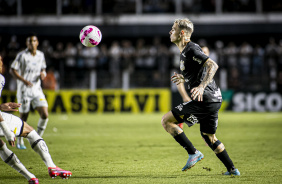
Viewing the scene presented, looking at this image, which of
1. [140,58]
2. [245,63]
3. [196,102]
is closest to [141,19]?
[140,58]

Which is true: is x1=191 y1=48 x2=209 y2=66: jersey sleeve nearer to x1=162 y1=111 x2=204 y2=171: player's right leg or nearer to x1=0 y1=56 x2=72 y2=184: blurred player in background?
x1=162 y1=111 x2=204 y2=171: player's right leg

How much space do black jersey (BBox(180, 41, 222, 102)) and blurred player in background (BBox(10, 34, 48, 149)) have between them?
450 cm

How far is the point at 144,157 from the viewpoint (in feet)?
27.5

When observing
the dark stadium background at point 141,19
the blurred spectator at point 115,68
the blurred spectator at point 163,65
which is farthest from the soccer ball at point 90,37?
the dark stadium background at point 141,19

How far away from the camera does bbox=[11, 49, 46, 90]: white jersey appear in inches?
400

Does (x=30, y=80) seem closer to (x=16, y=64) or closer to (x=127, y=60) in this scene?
(x=16, y=64)

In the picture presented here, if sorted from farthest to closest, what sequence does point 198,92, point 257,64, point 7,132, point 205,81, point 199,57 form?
point 257,64 → point 199,57 → point 205,81 → point 198,92 → point 7,132

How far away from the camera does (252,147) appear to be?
32.6 feet

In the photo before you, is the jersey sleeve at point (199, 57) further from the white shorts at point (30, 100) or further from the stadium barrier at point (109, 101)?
the stadium barrier at point (109, 101)

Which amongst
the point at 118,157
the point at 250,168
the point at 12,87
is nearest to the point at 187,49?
the point at 250,168

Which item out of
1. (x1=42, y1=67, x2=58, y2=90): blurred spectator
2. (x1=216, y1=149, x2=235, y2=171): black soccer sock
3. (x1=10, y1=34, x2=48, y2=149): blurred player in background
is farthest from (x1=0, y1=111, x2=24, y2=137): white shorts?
(x1=42, y1=67, x2=58, y2=90): blurred spectator

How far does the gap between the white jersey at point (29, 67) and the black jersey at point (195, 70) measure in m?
4.76

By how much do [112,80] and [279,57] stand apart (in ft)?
26.1

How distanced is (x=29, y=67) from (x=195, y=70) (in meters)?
5.01
